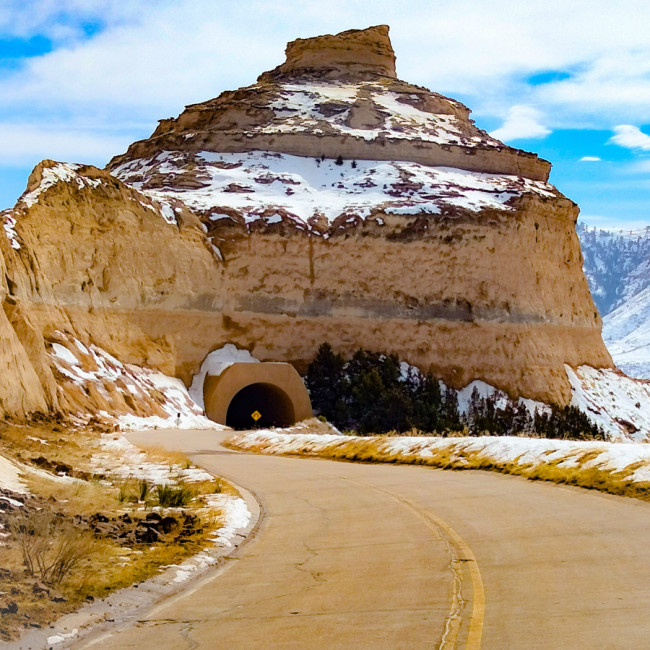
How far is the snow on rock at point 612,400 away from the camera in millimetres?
63781

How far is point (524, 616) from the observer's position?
6.92 meters

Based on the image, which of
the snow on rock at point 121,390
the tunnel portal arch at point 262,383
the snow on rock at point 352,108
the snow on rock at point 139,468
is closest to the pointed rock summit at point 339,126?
the snow on rock at point 352,108

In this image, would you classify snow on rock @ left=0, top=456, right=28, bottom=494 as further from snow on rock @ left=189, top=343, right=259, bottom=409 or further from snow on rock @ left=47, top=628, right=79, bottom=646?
snow on rock @ left=189, top=343, right=259, bottom=409

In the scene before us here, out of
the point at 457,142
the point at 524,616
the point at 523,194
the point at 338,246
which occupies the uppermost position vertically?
the point at 457,142

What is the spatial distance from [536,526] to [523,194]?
2276 inches

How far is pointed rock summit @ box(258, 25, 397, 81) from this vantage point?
8806 cm

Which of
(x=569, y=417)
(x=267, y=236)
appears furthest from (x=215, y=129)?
(x=569, y=417)

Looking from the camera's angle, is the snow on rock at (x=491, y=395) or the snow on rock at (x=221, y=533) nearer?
the snow on rock at (x=221, y=533)

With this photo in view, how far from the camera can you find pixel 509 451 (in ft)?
61.3

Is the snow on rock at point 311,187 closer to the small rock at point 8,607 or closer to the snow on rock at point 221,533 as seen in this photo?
the snow on rock at point 221,533

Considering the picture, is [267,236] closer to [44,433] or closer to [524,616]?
[44,433]

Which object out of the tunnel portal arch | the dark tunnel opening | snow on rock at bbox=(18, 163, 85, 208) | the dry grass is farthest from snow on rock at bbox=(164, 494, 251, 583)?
the tunnel portal arch

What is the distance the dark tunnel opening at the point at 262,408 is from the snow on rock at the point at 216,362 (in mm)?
1831

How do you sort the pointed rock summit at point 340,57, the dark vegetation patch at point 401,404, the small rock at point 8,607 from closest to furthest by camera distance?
the small rock at point 8,607 → the dark vegetation patch at point 401,404 → the pointed rock summit at point 340,57
